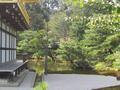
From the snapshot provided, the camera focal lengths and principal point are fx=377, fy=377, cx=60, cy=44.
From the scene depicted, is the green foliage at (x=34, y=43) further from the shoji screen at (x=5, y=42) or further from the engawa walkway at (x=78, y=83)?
the engawa walkway at (x=78, y=83)

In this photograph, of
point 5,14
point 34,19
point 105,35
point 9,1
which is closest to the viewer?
point 9,1

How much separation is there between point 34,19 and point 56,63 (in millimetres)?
13277

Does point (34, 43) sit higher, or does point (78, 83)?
point (34, 43)

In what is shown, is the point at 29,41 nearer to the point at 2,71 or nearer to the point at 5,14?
the point at 5,14

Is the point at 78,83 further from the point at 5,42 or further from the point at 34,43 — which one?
the point at 34,43

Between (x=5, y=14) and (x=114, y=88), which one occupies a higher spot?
(x=5, y=14)

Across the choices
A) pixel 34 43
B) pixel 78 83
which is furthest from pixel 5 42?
pixel 34 43

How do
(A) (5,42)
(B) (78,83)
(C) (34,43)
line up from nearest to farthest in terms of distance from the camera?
(B) (78,83) < (A) (5,42) < (C) (34,43)

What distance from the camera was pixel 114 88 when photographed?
7.53m

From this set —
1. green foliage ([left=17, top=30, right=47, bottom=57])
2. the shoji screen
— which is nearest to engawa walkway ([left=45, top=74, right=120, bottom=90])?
the shoji screen

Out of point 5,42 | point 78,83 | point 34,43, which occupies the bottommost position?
point 78,83

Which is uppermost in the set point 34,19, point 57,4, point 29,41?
point 57,4

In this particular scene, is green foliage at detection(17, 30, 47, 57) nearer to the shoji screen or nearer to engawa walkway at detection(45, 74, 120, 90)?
the shoji screen

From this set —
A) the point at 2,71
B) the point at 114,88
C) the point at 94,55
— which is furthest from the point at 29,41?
the point at 114,88
